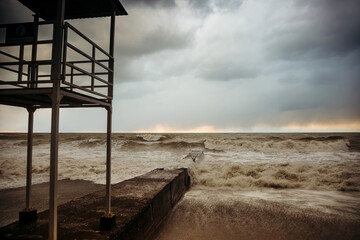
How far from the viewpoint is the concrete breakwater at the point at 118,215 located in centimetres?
312

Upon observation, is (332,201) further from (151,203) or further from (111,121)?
(111,121)

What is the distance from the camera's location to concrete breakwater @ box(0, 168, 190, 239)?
312 centimetres

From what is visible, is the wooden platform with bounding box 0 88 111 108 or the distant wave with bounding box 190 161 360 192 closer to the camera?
the wooden platform with bounding box 0 88 111 108

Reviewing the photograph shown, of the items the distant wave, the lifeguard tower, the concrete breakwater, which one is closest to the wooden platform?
the lifeguard tower

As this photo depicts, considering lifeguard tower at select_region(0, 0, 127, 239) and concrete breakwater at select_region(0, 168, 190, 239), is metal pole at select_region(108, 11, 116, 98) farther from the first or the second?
concrete breakwater at select_region(0, 168, 190, 239)

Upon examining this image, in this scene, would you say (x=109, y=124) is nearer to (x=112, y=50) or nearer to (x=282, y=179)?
(x=112, y=50)

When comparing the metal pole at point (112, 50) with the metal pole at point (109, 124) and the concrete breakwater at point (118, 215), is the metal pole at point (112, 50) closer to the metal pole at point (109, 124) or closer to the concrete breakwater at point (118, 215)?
the metal pole at point (109, 124)

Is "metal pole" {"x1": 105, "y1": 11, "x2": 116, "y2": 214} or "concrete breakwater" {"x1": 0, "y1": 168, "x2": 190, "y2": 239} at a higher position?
"metal pole" {"x1": 105, "y1": 11, "x2": 116, "y2": 214}

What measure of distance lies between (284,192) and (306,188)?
1373mm

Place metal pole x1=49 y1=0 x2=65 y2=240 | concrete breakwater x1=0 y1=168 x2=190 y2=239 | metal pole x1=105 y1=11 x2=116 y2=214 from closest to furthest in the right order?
metal pole x1=49 y1=0 x2=65 y2=240 < concrete breakwater x1=0 y1=168 x2=190 y2=239 < metal pole x1=105 y1=11 x2=116 y2=214

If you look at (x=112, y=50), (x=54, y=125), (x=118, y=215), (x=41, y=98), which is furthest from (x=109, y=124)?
(x=118, y=215)

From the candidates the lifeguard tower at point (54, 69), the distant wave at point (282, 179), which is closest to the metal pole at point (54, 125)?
the lifeguard tower at point (54, 69)

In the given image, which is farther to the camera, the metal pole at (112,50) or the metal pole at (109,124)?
the metal pole at (112,50)

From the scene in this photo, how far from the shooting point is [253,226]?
4898mm
